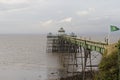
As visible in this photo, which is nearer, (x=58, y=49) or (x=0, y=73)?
(x=0, y=73)

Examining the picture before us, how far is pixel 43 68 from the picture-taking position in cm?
5491

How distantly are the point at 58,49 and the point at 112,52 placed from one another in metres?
62.9

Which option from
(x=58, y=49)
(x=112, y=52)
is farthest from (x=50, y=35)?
(x=112, y=52)

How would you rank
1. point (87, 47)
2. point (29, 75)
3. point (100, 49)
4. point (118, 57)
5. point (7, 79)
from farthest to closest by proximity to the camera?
1. point (29, 75)
2. point (7, 79)
3. point (87, 47)
4. point (100, 49)
5. point (118, 57)

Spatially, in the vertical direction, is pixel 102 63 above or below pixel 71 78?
above

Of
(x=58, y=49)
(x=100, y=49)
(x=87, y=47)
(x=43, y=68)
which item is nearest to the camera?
(x=100, y=49)

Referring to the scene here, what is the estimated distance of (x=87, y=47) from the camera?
3925 cm

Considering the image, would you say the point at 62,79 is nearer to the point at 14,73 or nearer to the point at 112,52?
the point at 14,73

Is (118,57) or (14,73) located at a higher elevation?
(118,57)

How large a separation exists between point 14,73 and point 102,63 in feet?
105

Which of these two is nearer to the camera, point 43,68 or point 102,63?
point 102,63

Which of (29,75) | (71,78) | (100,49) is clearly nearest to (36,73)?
(29,75)

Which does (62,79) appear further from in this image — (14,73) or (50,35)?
(50,35)

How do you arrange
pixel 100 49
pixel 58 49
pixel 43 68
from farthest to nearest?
pixel 58 49
pixel 43 68
pixel 100 49
